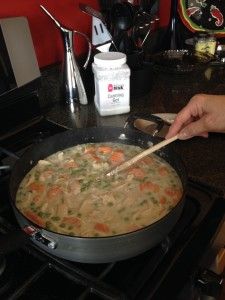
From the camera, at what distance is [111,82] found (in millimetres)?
1171

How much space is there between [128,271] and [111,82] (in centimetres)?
69

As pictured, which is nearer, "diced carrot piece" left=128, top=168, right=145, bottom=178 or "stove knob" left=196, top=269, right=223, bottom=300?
"stove knob" left=196, top=269, right=223, bottom=300

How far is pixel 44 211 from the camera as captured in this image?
2.66 ft

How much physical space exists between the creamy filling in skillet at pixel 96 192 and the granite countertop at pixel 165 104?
112 mm

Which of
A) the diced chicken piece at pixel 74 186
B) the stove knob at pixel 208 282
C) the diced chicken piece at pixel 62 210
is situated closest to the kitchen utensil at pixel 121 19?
the diced chicken piece at pixel 74 186

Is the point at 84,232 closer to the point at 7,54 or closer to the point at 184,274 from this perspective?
the point at 184,274

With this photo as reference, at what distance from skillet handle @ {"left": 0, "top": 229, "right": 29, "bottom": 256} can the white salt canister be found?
0.71 meters

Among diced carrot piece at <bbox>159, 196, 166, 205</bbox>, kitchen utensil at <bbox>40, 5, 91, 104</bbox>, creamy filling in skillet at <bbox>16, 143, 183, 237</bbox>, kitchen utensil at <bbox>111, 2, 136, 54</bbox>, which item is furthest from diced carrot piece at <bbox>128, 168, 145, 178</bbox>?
kitchen utensil at <bbox>111, 2, 136, 54</bbox>

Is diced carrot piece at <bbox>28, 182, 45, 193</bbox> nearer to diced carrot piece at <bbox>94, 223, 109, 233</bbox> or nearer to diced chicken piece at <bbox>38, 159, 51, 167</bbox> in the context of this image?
diced chicken piece at <bbox>38, 159, 51, 167</bbox>

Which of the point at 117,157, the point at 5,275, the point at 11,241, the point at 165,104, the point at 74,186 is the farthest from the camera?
the point at 165,104

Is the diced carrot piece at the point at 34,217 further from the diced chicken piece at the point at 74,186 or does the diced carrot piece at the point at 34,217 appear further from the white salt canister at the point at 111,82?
the white salt canister at the point at 111,82

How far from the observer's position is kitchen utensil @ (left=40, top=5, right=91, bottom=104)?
3.85 ft

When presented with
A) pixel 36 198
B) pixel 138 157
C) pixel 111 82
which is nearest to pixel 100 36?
pixel 111 82

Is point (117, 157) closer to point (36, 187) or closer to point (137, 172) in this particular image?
point (137, 172)
